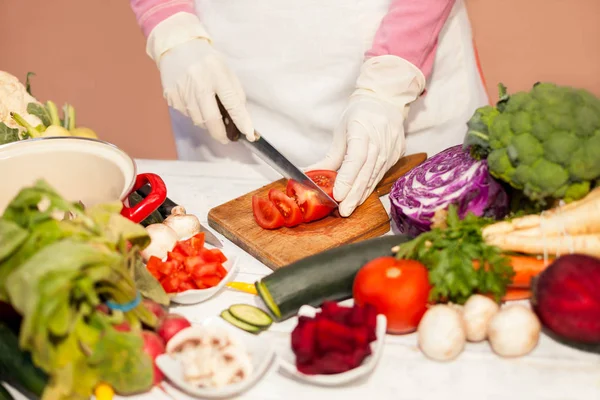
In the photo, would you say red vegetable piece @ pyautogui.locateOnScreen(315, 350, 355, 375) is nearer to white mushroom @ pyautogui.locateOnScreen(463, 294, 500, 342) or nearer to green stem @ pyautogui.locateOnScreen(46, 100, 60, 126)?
white mushroom @ pyautogui.locateOnScreen(463, 294, 500, 342)

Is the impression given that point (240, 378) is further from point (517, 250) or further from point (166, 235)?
point (517, 250)

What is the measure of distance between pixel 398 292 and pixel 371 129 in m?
0.73

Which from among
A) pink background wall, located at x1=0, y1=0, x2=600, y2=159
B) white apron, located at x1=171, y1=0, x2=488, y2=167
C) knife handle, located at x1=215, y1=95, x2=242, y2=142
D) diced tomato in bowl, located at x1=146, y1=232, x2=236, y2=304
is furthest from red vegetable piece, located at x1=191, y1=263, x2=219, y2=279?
pink background wall, located at x1=0, y1=0, x2=600, y2=159

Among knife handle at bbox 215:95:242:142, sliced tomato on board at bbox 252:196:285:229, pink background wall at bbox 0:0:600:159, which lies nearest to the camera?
sliced tomato on board at bbox 252:196:285:229

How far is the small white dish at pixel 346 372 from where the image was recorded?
1.15 m

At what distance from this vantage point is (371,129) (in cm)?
187

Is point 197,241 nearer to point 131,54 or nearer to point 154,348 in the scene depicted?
point 154,348

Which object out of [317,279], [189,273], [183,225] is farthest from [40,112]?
[317,279]

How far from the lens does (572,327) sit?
118 cm

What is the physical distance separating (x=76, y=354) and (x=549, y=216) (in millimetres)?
1013

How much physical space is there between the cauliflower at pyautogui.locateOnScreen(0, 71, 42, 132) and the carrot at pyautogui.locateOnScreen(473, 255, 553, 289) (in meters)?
1.38

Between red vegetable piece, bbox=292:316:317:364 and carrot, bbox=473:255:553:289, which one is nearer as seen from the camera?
red vegetable piece, bbox=292:316:317:364

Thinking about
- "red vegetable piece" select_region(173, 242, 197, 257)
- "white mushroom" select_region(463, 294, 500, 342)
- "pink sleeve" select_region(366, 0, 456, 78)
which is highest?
"pink sleeve" select_region(366, 0, 456, 78)

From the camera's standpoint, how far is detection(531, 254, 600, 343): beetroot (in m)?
1.15
